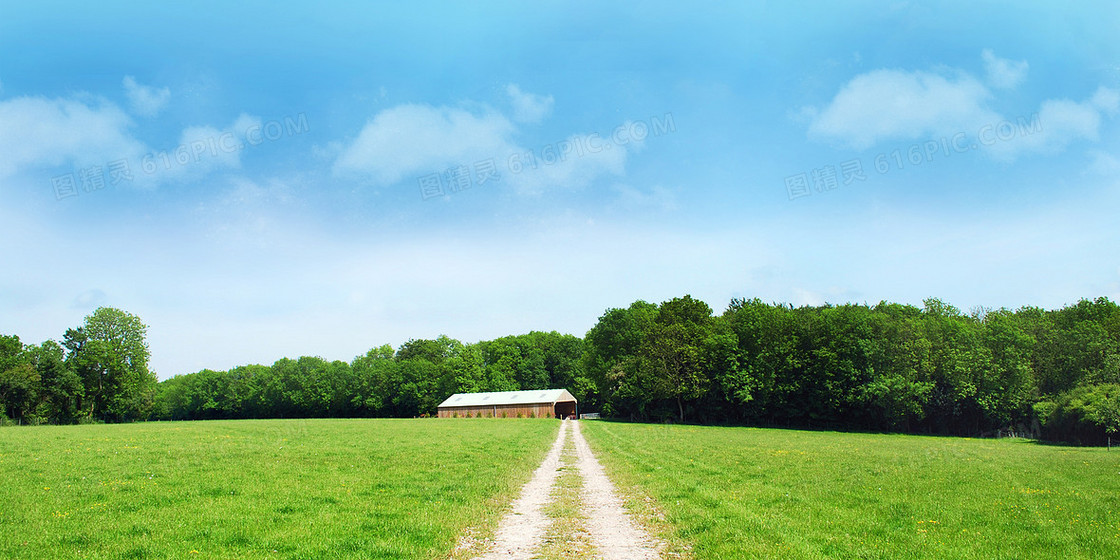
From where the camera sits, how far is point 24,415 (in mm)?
80688

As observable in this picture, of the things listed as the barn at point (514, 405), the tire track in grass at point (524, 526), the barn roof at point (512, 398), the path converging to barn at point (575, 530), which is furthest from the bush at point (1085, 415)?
the barn at point (514, 405)

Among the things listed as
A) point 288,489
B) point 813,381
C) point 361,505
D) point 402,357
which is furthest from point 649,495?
point 402,357

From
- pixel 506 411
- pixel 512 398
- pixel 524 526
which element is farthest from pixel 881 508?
pixel 512 398

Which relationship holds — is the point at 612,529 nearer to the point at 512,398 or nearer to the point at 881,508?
the point at 881,508

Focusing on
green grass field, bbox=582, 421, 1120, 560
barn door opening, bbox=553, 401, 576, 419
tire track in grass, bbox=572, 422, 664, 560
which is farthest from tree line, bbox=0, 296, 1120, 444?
tire track in grass, bbox=572, 422, 664, 560

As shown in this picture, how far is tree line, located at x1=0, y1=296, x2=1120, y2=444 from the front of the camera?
60.0 m

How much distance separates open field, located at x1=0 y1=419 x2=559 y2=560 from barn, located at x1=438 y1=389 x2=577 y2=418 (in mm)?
68654

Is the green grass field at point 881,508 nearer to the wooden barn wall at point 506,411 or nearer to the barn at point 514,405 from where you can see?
the wooden barn wall at point 506,411

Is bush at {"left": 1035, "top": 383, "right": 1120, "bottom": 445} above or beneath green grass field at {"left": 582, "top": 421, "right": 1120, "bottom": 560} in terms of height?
beneath

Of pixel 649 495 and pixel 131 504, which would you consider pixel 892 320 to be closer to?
pixel 649 495

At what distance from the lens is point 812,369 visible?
67375mm

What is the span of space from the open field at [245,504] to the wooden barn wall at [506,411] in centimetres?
6843

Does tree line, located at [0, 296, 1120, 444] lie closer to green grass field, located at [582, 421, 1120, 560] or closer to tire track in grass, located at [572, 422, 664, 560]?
green grass field, located at [582, 421, 1120, 560]

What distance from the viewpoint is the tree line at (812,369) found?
60.0 meters
